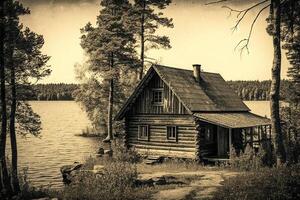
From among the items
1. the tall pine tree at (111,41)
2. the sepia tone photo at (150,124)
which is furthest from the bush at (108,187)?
the tall pine tree at (111,41)

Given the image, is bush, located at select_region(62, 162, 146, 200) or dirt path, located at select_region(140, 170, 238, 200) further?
bush, located at select_region(62, 162, 146, 200)

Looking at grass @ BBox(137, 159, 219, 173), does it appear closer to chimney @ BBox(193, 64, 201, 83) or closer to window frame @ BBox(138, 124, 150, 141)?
window frame @ BBox(138, 124, 150, 141)

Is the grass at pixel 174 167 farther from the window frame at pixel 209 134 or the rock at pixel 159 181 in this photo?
the rock at pixel 159 181

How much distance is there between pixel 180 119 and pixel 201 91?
12.7ft

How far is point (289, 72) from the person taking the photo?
38.7m

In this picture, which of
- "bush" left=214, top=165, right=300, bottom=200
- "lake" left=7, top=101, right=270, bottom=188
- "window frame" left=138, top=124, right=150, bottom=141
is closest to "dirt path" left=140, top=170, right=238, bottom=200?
"bush" left=214, top=165, right=300, bottom=200

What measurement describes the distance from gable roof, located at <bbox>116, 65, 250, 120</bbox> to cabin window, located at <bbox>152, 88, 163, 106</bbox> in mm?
1054

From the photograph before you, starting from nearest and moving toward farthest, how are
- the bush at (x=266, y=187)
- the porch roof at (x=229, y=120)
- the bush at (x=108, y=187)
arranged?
the bush at (x=266, y=187), the bush at (x=108, y=187), the porch roof at (x=229, y=120)

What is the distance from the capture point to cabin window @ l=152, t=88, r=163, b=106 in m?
28.6

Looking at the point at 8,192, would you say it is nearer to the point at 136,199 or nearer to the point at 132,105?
the point at 136,199

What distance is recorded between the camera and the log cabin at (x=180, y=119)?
88.1 ft

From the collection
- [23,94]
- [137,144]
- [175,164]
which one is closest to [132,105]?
[137,144]

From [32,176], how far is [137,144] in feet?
26.7

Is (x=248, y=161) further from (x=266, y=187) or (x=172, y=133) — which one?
(x=266, y=187)
